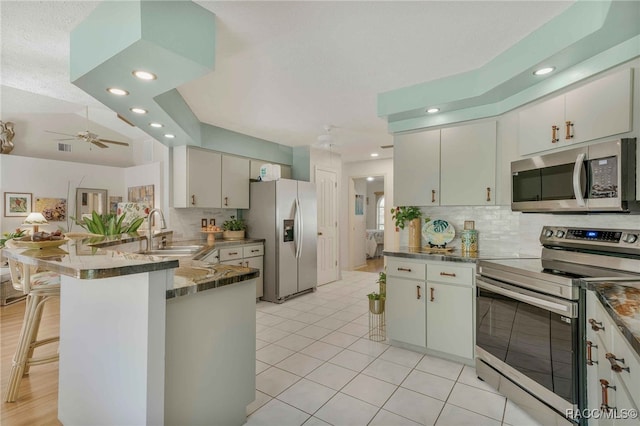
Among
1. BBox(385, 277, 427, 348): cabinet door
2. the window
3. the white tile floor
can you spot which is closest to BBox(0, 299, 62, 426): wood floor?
the white tile floor

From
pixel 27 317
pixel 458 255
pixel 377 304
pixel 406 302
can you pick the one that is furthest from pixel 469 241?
pixel 27 317

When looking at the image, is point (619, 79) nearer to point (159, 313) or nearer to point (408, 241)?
point (408, 241)

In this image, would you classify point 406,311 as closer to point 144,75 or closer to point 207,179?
point 144,75

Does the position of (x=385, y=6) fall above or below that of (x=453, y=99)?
above

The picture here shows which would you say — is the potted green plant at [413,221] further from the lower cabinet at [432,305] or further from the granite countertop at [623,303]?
the granite countertop at [623,303]

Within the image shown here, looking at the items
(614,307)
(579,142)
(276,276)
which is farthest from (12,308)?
(579,142)

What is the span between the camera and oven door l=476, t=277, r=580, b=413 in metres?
1.75

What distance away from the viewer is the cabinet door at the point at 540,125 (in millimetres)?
2178

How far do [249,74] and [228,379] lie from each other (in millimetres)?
2240

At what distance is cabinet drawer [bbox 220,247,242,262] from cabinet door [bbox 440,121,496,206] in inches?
103

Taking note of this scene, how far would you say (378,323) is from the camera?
3430mm

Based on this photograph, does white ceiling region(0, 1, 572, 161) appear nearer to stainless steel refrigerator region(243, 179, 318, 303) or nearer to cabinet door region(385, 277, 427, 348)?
stainless steel refrigerator region(243, 179, 318, 303)

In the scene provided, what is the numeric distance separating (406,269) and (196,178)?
289cm

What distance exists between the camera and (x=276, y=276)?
4461 mm
